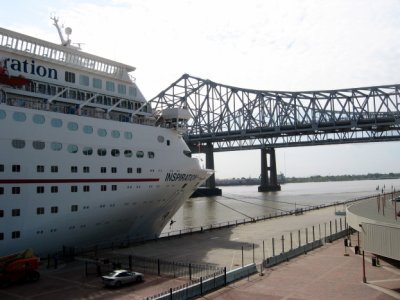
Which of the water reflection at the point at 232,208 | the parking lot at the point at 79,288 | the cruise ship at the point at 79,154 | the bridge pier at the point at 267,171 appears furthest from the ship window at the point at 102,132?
the bridge pier at the point at 267,171

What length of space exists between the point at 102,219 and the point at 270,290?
472 inches

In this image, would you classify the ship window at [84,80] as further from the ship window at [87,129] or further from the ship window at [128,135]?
the ship window at [128,135]

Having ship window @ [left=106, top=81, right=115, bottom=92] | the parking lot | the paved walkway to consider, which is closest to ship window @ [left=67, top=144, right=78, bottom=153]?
the parking lot

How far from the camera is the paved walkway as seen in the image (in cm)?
1694

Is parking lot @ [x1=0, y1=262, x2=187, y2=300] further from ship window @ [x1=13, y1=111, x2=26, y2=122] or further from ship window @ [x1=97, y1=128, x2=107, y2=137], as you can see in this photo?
ship window @ [x1=97, y1=128, x2=107, y2=137]

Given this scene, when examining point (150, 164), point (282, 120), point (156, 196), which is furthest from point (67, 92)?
point (282, 120)

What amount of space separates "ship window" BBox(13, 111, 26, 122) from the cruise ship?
2.2 inches

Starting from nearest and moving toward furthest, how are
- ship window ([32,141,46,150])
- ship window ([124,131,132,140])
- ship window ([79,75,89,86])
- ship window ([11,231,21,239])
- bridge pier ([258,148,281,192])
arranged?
ship window ([11,231,21,239]) → ship window ([32,141,46,150]) → ship window ([124,131,132,140]) → ship window ([79,75,89,86]) → bridge pier ([258,148,281,192])

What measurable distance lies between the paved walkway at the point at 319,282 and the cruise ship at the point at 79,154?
10.3 m

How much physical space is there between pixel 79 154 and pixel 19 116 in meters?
3.99

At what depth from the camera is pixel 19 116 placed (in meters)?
22.0

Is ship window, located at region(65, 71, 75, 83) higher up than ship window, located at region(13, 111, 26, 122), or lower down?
higher up

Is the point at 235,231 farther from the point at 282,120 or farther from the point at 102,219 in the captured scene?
the point at 282,120

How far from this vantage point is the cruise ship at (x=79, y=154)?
21.5 meters
